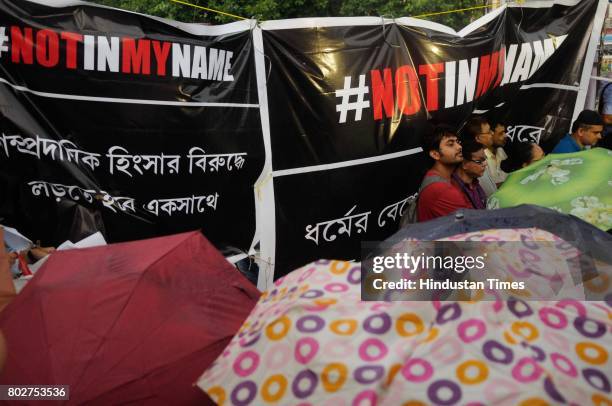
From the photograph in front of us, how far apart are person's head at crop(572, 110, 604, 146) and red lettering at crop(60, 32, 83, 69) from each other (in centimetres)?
437

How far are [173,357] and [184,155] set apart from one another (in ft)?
7.75

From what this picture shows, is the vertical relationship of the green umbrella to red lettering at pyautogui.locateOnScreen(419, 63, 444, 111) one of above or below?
below

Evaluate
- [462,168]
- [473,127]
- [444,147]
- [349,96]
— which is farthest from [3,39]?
[473,127]

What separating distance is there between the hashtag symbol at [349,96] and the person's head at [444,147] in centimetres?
93

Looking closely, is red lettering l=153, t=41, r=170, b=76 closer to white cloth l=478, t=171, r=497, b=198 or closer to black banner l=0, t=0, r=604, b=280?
black banner l=0, t=0, r=604, b=280

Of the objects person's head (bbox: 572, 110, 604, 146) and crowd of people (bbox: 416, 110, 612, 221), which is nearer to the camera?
crowd of people (bbox: 416, 110, 612, 221)

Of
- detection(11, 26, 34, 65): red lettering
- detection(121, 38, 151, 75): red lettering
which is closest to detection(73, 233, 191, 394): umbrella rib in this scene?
detection(121, 38, 151, 75): red lettering

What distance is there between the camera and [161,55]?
4.49 metres

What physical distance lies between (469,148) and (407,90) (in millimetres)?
1106

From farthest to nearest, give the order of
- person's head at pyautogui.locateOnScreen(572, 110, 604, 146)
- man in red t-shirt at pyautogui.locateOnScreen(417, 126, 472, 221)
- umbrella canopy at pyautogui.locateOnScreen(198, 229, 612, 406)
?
person's head at pyautogui.locateOnScreen(572, 110, 604, 146)
man in red t-shirt at pyautogui.locateOnScreen(417, 126, 472, 221)
umbrella canopy at pyautogui.locateOnScreen(198, 229, 612, 406)

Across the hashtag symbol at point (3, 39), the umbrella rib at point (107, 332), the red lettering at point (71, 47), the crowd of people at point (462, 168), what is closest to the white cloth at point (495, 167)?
the crowd of people at point (462, 168)

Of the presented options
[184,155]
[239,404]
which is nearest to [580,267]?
[239,404]

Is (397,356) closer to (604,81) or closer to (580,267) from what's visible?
(580,267)

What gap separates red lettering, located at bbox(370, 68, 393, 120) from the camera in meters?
5.15
